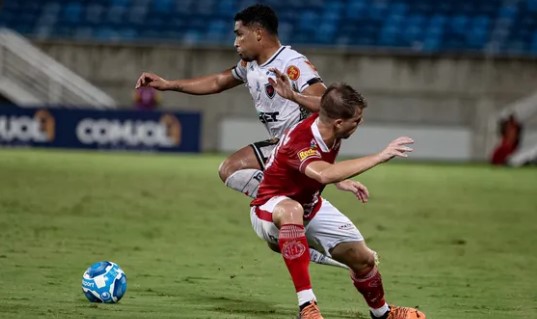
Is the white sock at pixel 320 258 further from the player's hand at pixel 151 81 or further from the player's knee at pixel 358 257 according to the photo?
the player's hand at pixel 151 81

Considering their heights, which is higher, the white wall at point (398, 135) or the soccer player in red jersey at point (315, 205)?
the soccer player in red jersey at point (315, 205)

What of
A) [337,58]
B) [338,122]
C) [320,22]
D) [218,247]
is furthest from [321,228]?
[320,22]

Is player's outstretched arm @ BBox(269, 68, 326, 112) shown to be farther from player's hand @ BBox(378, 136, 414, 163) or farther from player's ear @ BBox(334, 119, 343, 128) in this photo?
player's hand @ BBox(378, 136, 414, 163)

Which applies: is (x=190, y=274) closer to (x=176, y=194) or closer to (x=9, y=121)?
(x=176, y=194)

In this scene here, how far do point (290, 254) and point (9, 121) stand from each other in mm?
22459

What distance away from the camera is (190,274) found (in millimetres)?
9727

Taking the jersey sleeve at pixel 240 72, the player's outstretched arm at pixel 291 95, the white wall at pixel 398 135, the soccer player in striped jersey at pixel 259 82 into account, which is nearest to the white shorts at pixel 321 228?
the player's outstretched arm at pixel 291 95

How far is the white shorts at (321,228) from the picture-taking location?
7484mm

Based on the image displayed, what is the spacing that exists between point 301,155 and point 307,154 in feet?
0.15

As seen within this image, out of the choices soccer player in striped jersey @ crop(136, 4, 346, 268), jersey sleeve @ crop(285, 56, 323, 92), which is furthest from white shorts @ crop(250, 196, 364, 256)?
jersey sleeve @ crop(285, 56, 323, 92)

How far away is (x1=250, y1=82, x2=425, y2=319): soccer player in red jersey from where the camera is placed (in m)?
7.14

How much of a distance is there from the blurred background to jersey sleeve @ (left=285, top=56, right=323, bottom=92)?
21.8 meters

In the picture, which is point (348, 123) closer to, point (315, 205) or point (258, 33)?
point (315, 205)

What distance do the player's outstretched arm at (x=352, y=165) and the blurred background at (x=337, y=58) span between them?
935 inches
